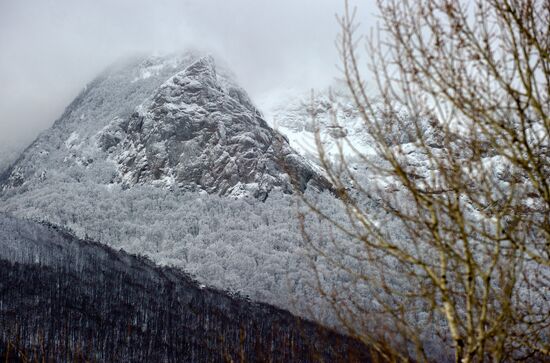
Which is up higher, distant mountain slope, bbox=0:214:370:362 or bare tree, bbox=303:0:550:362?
distant mountain slope, bbox=0:214:370:362

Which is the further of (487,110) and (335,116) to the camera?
(335,116)

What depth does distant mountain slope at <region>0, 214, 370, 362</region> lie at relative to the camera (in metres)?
124

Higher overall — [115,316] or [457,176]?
[115,316]

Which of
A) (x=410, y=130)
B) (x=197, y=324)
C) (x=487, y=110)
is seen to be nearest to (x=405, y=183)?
(x=410, y=130)

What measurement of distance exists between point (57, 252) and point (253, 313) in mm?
71809

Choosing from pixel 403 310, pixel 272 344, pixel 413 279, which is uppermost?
pixel 272 344

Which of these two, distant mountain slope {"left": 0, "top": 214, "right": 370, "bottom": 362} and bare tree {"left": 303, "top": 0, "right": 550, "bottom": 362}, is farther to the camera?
distant mountain slope {"left": 0, "top": 214, "right": 370, "bottom": 362}

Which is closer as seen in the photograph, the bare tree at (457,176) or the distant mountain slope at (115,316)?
the bare tree at (457,176)

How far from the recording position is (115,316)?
491 ft

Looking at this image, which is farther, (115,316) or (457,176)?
(115,316)

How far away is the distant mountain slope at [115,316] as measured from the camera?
124 m

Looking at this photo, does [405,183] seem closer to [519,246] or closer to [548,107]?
[519,246]

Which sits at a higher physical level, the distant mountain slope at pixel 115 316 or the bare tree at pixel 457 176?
the distant mountain slope at pixel 115 316

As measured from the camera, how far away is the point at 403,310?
5.12 m
